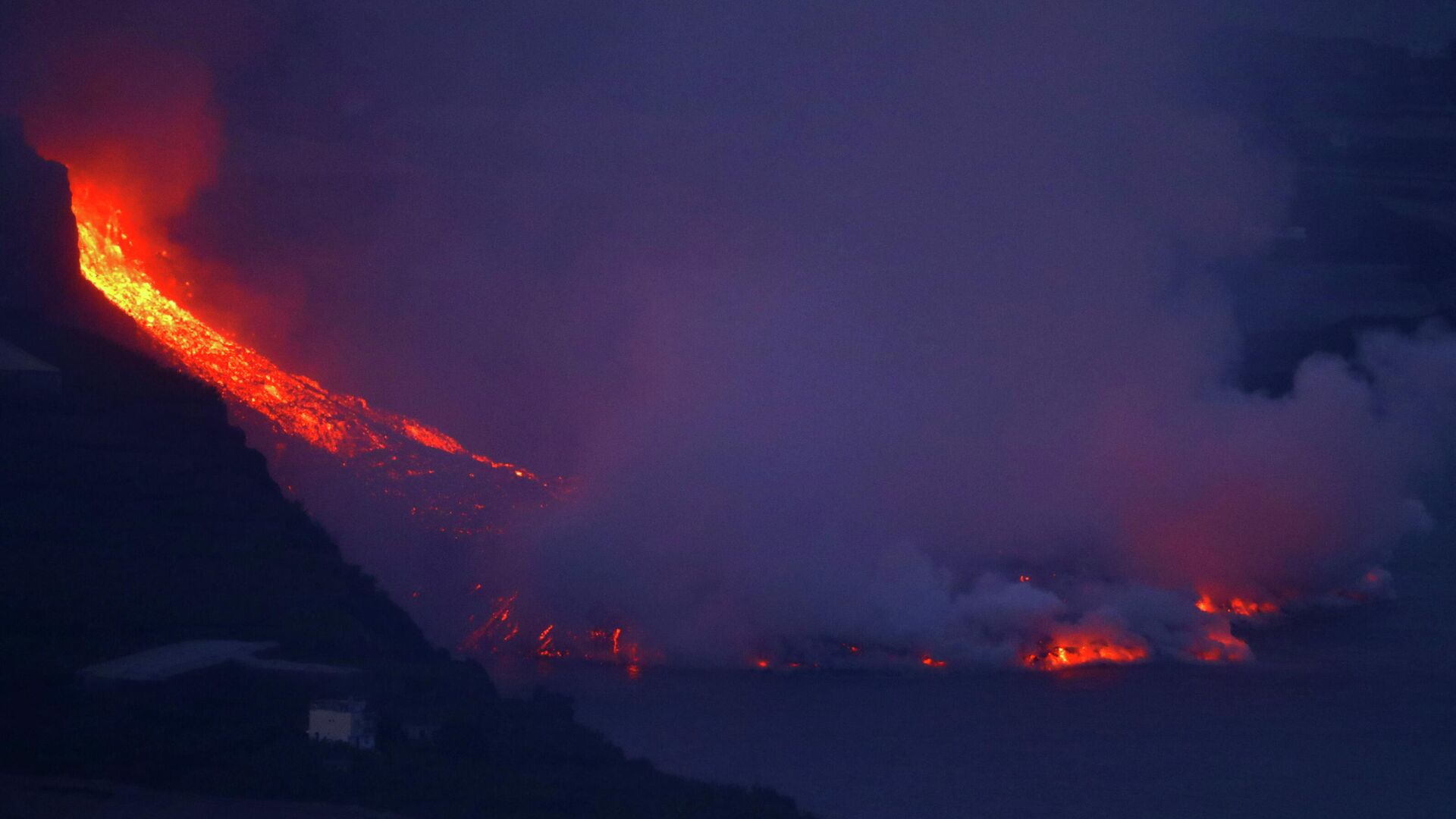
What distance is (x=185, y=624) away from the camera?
19.9 ft

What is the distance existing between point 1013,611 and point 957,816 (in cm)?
312

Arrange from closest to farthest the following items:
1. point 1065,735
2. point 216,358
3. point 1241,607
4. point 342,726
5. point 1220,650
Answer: point 342,726 → point 1065,735 → point 216,358 → point 1220,650 → point 1241,607

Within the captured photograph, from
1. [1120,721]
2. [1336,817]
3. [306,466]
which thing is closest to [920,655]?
[1120,721]

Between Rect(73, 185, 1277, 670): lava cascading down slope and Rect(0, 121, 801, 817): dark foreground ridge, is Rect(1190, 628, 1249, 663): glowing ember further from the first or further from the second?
Rect(0, 121, 801, 817): dark foreground ridge

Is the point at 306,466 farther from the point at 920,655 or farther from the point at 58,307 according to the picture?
the point at 920,655

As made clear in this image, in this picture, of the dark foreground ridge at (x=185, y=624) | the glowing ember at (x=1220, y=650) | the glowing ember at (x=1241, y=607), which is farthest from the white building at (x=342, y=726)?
the glowing ember at (x=1241, y=607)

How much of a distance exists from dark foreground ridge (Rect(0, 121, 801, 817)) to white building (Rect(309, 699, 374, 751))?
0.09 meters

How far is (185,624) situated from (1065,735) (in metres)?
4.94

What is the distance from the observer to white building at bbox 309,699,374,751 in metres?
5.23

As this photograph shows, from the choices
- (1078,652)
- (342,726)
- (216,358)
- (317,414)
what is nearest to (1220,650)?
(1078,652)

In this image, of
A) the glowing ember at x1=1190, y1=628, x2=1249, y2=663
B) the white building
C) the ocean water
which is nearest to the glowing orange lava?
the ocean water

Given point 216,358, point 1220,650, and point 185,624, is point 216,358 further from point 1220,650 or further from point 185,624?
point 1220,650

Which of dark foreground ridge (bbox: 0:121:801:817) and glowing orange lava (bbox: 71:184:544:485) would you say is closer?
dark foreground ridge (bbox: 0:121:801:817)

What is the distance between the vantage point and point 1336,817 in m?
7.03
